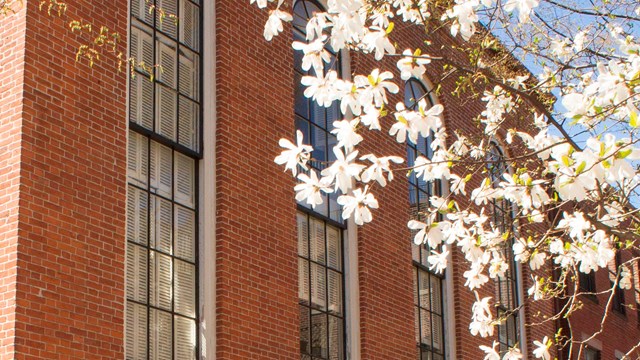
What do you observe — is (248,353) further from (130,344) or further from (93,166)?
(93,166)

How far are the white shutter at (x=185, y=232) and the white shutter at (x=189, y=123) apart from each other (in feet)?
2.62

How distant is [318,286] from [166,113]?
3703 millimetres

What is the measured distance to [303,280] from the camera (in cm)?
1483

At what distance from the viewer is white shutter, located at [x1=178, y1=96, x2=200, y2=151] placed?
13.0 metres

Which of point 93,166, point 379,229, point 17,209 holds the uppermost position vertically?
point 379,229

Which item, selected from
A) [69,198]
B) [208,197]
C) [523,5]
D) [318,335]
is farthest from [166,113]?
[523,5]

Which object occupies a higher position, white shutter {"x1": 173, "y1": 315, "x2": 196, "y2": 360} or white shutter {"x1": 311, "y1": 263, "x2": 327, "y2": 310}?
white shutter {"x1": 311, "y1": 263, "x2": 327, "y2": 310}

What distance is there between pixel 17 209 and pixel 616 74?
592 centimetres

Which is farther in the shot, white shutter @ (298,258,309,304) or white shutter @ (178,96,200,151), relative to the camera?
white shutter @ (298,258,309,304)

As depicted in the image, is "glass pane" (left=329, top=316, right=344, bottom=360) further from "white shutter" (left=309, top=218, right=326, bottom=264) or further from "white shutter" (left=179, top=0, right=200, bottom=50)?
"white shutter" (left=179, top=0, right=200, bottom=50)

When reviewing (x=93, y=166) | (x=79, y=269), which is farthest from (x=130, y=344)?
(x=93, y=166)

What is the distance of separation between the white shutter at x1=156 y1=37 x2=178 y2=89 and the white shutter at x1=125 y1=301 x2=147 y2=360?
273 cm

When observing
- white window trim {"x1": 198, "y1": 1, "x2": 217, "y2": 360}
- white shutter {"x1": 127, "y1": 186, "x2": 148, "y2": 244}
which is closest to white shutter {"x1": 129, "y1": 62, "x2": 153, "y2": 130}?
white shutter {"x1": 127, "y1": 186, "x2": 148, "y2": 244}

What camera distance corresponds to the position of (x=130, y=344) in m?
11.4
